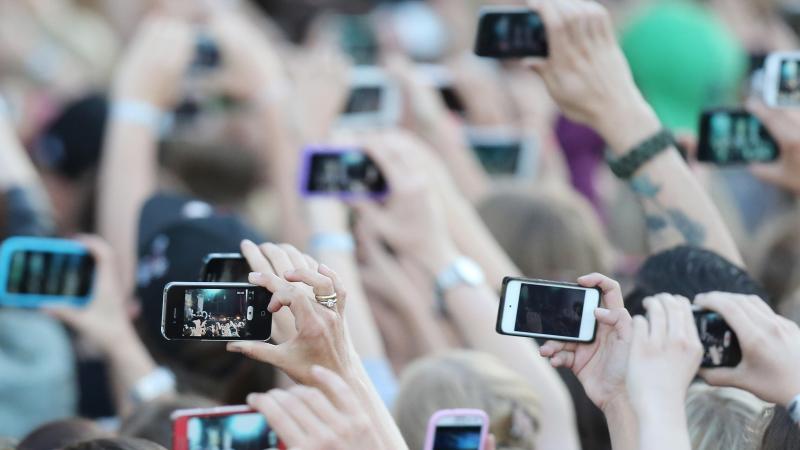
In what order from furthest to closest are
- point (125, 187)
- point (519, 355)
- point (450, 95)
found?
point (450, 95) → point (125, 187) → point (519, 355)

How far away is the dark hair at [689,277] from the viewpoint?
7.74 feet

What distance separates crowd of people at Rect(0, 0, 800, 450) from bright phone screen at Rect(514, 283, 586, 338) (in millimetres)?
47

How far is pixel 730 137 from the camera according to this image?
298 centimetres

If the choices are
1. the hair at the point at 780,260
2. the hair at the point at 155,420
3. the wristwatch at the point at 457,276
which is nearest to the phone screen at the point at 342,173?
the wristwatch at the point at 457,276

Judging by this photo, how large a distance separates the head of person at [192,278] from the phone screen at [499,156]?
1.59 m

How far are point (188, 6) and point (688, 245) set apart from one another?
108 inches

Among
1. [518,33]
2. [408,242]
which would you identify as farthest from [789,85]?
[408,242]

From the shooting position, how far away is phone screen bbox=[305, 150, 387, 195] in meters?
3.28

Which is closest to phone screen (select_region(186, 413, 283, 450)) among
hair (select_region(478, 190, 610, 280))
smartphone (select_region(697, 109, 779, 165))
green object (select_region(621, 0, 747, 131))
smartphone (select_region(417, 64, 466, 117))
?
smartphone (select_region(697, 109, 779, 165))

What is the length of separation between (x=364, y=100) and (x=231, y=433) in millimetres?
2593

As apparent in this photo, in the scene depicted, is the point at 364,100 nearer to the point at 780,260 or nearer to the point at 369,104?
the point at 369,104

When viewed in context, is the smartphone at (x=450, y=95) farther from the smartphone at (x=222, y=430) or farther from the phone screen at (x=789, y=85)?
the smartphone at (x=222, y=430)

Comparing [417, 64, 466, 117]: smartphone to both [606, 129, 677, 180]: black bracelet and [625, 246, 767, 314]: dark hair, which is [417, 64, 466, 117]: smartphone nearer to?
[606, 129, 677, 180]: black bracelet

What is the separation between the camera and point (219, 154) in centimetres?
439
